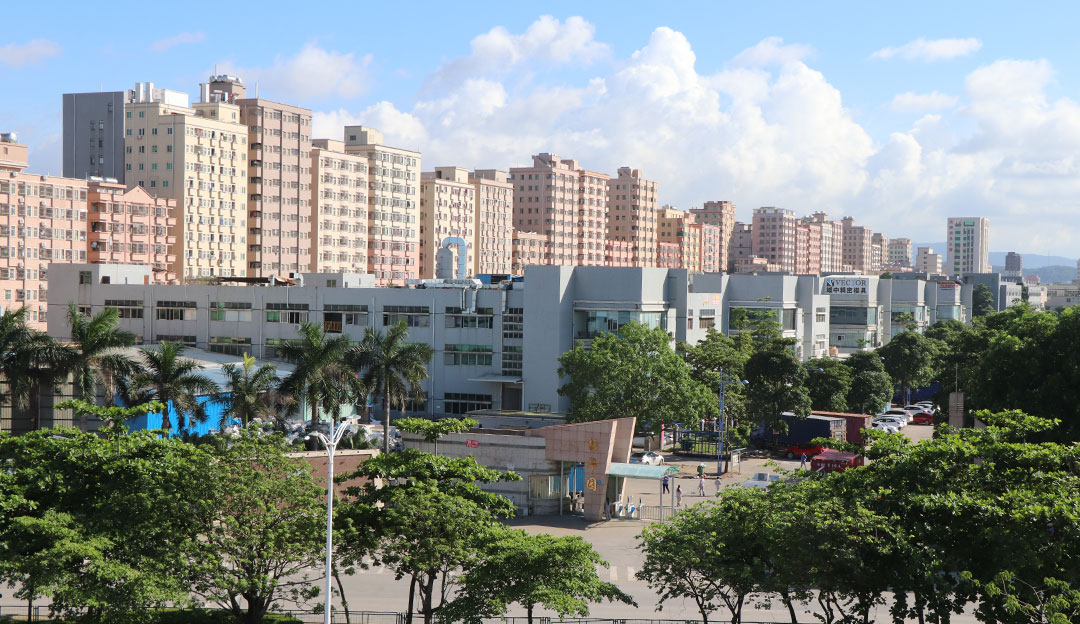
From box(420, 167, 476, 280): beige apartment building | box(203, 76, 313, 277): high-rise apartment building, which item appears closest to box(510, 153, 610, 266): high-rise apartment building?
box(420, 167, 476, 280): beige apartment building

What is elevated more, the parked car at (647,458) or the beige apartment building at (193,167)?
the beige apartment building at (193,167)

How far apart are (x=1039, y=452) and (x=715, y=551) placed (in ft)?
22.8

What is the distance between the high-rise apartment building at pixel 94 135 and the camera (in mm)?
120875

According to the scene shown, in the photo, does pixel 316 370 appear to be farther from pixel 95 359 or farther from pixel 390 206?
pixel 390 206

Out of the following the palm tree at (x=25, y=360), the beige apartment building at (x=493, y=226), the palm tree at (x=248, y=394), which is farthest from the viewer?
the beige apartment building at (x=493, y=226)

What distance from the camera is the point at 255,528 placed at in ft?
78.5

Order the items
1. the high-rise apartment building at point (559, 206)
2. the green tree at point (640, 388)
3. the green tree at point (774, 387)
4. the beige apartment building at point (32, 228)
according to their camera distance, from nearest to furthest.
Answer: the green tree at point (640, 388)
the green tree at point (774, 387)
the beige apartment building at point (32, 228)
the high-rise apartment building at point (559, 206)

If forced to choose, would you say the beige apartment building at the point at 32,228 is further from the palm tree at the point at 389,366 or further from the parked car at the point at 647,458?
the parked car at the point at 647,458

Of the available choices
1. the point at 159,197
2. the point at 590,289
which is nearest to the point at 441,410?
the point at 590,289

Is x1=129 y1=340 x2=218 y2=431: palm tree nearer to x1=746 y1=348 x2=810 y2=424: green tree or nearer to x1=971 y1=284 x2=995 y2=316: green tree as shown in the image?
x1=746 y1=348 x2=810 y2=424: green tree

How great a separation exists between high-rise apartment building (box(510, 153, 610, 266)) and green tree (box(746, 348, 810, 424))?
4581 inches

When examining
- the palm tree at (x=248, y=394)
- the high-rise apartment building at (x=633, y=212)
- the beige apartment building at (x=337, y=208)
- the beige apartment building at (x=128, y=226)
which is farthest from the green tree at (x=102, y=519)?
the high-rise apartment building at (x=633, y=212)

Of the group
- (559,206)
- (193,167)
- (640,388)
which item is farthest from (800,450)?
(559,206)

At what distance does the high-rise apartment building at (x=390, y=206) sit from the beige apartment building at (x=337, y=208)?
7.52ft
